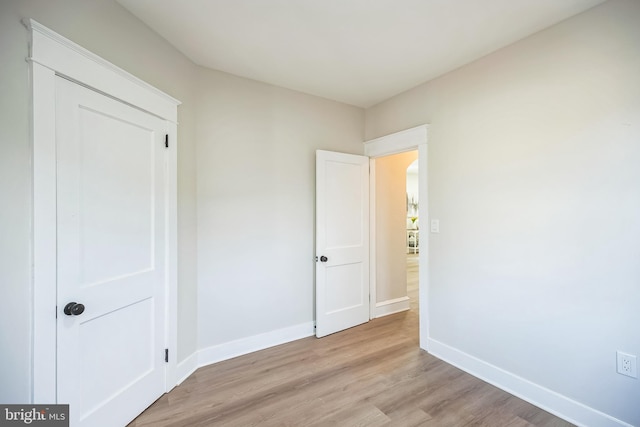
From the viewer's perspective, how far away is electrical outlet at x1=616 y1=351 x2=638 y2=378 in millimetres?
1599

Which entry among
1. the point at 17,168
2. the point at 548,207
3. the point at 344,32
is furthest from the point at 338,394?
the point at 344,32

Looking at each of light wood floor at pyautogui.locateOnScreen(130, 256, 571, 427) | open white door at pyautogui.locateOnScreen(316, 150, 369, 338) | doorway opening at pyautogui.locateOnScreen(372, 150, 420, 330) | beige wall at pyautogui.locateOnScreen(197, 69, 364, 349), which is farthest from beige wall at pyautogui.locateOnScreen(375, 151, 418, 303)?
light wood floor at pyautogui.locateOnScreen(130, 256, 571, 427)

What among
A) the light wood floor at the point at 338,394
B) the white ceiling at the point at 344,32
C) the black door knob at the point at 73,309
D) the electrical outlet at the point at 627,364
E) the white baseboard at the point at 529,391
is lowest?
the light wood floor at the point at 338,394

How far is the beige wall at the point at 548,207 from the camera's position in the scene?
5.41ft

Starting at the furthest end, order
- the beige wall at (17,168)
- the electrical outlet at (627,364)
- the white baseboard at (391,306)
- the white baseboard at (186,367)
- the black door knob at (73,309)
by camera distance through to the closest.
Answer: the white baseboard at (391,306)
the white baseboard at (186,367)
the electrical outlet at (627,364)
the black door knob at (73,309)
the beige wall at (17,168)

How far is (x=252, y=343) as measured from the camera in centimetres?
276

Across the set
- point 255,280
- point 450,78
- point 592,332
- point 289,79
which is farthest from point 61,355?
point 450,78

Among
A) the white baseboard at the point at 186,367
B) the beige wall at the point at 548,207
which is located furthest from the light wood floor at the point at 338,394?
the beige wall at the point at 548,207

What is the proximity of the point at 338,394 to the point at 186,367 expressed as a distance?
4.31 ft

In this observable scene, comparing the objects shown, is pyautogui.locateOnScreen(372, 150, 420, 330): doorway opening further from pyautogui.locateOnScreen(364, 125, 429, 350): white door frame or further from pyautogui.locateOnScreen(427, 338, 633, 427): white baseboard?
pyautogui.locateOnScreen(427, 338, 633, 427): white baseboard

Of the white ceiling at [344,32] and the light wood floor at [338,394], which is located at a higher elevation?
the white ceiling at [344,32]

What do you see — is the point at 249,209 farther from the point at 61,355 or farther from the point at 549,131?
the point at 549,131

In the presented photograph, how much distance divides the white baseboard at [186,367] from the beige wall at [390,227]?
2.28 metres

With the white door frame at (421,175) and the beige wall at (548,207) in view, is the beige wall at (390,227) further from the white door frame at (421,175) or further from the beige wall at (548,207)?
the beige wall at (548,207)
